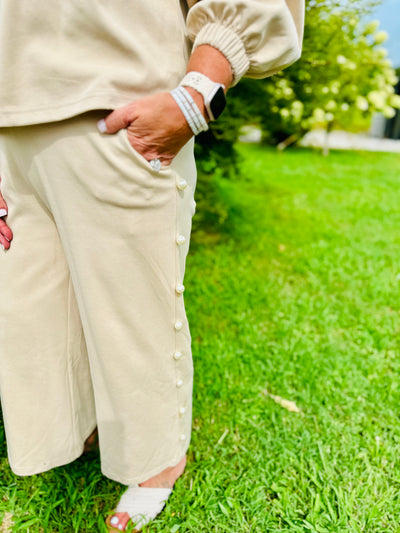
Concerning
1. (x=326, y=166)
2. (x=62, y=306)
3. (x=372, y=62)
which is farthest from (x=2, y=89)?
(x=326, y=166)

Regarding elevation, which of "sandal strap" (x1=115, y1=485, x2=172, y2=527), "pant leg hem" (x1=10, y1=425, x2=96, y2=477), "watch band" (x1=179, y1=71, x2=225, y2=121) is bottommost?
"sandal strap" (x1=115, y1=485, x2=172, y2=527)

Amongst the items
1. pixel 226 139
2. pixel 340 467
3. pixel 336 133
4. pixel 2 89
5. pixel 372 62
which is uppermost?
pixel 2 89

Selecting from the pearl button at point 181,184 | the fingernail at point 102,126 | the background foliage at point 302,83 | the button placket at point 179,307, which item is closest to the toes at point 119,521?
the button placket at point 179,307

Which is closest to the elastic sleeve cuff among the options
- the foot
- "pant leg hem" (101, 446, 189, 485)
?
"pant leg hem" (101, 446, 189, 485)

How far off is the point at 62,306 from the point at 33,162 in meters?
0.41

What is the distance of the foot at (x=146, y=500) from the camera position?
4.34 feet

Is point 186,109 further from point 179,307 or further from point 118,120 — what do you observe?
point 179,307

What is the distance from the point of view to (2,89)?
0.85 m

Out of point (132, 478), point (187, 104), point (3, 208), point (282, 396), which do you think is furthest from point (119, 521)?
point (187, 104)

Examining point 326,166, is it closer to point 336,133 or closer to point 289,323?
point 336,133

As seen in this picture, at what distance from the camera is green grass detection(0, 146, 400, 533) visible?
138 centimetres

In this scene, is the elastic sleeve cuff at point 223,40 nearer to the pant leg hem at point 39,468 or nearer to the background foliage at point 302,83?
the pant leg hem at point 39,468

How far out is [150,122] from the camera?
0.83m

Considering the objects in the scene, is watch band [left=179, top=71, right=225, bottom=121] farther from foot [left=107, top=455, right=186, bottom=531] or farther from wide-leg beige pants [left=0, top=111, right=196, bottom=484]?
foot [left=107, top=455, right=186, bottom=531]
